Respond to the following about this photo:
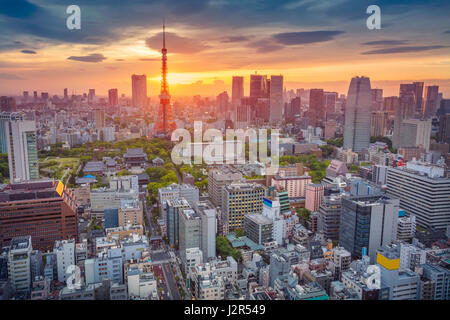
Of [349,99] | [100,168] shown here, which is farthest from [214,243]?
[349,99]

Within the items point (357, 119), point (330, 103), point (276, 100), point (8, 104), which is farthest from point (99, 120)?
point (330, 103)

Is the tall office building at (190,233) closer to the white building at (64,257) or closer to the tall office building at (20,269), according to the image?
the white building at (64,257)

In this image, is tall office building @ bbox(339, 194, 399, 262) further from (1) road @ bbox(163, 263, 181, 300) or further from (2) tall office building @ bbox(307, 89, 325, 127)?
(2) tall office building @ bbox(307, 89, 325, 127)

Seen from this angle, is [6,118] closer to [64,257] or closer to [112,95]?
[112,95]

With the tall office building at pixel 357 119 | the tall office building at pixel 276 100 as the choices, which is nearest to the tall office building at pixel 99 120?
the tall office building at pixel 276 100
